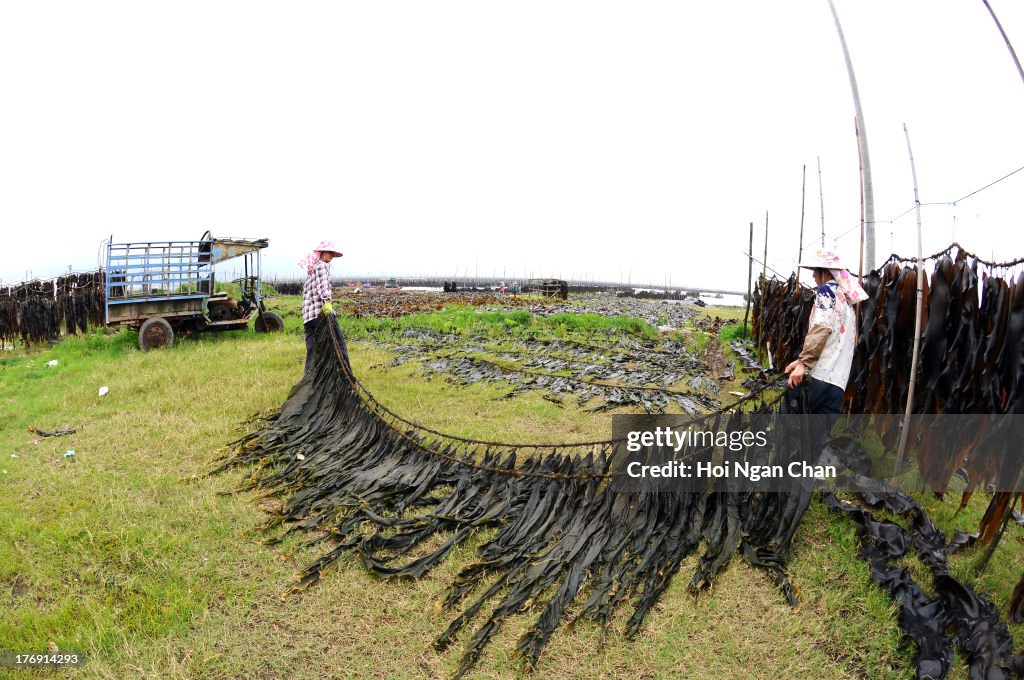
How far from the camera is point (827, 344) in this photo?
3.40 meters

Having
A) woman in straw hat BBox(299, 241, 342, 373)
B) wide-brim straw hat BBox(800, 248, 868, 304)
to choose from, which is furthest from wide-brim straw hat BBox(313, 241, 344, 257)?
wide-brim straw hat BBox(800, 248, 868, 304)

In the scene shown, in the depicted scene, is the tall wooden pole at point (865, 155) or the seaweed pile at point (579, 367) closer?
the tall wooden pole at point (865, 155)

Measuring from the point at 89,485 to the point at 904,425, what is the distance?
6.53 meters

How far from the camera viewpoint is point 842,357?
3.41m

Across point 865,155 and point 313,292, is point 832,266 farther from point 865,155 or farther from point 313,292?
point 313,292

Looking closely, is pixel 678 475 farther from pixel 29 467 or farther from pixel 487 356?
pixel 487 356

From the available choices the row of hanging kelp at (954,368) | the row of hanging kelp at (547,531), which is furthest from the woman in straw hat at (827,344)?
the row of hanging kelp at (954,368)

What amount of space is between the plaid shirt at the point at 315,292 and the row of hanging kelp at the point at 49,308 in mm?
11081

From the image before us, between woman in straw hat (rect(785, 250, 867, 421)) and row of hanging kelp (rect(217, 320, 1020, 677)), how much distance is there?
0.66ft

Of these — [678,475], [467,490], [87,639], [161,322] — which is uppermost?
[161,322]

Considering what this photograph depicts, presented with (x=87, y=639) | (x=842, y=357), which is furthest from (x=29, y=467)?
(x=842, y=357)

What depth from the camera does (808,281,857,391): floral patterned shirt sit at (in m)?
3.36

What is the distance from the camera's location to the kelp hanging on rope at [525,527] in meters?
2.72

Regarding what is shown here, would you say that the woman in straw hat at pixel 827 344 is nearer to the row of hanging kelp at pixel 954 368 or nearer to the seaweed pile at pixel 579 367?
the row of hanging kelp at pixel 954 368
